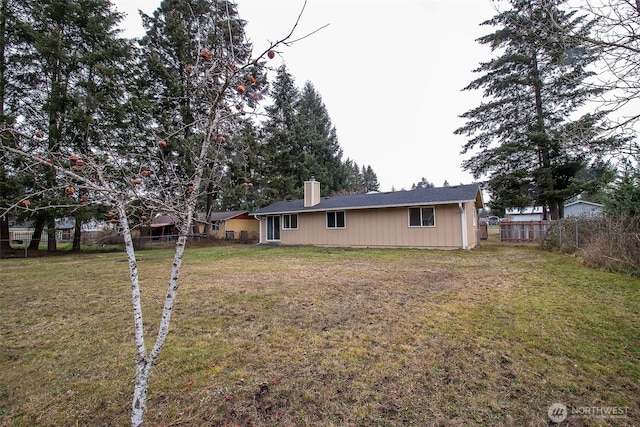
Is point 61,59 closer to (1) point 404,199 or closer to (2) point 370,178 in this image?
(1) point 404,199

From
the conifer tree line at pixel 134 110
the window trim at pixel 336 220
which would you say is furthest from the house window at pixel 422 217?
the conifer tree line at pixel 134 110

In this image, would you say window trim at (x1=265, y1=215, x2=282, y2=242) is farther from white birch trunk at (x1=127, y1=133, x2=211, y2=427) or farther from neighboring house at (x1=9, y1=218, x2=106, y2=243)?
white birch trunk at (x1=127, y1=133, x2=211, y2=427)

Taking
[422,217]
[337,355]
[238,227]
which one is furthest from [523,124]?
[238,227]

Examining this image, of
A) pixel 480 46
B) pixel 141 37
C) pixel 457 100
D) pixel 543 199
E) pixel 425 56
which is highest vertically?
pixel 141 37

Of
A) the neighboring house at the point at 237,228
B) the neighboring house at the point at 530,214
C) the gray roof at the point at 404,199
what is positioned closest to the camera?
the gray roof at the point at 404,199

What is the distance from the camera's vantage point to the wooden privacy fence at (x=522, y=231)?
14201mm

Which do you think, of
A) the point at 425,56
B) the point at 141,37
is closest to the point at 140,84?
the point at 141,37

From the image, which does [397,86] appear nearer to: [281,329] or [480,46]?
[480,46]

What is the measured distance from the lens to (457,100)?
1889cm

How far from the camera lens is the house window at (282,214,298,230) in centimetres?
1670

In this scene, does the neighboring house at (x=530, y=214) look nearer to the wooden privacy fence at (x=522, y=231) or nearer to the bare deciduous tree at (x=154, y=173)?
the wooden privacy fence at (x=522, y=231)

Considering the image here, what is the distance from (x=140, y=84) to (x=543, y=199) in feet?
77.6

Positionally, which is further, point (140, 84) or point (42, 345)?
point (140, 84)

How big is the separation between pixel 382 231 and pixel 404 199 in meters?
1.78
